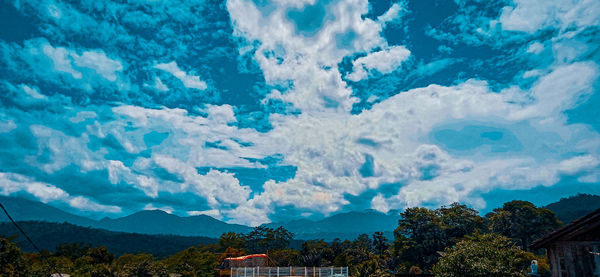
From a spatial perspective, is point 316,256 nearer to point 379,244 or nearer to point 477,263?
point 379,244

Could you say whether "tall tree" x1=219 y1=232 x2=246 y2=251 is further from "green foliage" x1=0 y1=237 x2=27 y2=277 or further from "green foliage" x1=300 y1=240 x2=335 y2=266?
"green foliage" x1=0 y1=237 x2=27 y2=277

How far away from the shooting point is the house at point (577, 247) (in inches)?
434

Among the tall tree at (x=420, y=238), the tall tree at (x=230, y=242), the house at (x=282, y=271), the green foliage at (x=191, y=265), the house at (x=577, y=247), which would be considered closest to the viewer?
the house at (x=577, y=247)

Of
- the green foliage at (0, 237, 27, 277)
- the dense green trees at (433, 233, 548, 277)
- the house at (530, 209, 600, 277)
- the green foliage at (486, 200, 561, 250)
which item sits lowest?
the green foliage at (0, 237, 27, 277)

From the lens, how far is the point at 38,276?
36438 millimetres

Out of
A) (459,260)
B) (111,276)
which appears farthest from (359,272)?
(111,276)

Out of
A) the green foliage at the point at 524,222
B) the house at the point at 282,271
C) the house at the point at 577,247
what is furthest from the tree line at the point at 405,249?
the house at the point at 577,247

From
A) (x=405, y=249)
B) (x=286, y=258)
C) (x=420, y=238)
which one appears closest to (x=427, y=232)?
(x=420, y=238)

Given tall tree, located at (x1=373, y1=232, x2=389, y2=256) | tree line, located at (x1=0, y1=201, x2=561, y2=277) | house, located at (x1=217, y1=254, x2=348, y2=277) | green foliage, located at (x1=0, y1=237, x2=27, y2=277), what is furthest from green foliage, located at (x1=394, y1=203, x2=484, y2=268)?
green foliage, located at (x1=0, y1=237, x2=27, y2=277)

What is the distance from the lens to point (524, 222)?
71.9 metres

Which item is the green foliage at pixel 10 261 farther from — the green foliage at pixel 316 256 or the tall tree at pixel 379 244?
the tall tree at pixel 379 244

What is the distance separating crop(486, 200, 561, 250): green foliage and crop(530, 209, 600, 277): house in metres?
67.0

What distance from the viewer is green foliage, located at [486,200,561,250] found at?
7050cm

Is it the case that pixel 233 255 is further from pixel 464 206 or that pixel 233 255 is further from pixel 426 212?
pixel 464 206
